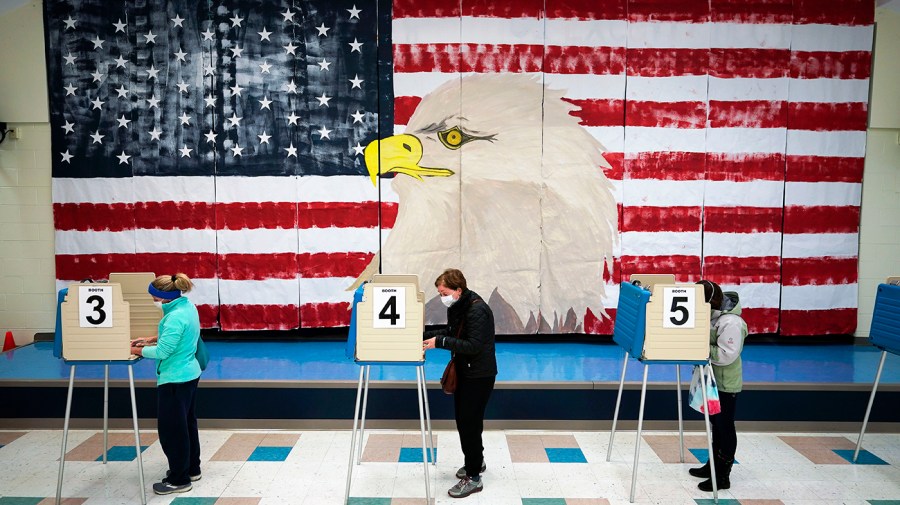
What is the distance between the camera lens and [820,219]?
5949mm

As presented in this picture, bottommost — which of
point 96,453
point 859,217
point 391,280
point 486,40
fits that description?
point 96,453

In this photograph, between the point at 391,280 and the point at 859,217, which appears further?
the point at 859,217

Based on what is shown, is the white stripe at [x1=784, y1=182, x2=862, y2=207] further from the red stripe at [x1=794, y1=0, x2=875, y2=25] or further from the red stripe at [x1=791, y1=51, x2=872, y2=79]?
the red stripe at [x1=794, y1=0, x2=875, y2=25]

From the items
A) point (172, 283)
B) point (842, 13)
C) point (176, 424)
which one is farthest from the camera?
point (842, 13)

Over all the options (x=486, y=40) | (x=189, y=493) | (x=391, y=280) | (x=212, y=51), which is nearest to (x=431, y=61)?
(x=486, y=40)

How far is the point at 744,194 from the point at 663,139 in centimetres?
94

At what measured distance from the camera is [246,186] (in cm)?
586

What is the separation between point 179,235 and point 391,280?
Result: 2937 mm

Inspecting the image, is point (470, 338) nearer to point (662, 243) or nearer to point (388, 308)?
point (388, 308)

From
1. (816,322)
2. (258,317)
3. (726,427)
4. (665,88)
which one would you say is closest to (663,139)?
(665,88)

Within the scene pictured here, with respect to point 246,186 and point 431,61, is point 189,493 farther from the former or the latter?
point 431,61

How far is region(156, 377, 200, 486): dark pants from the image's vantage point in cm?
343

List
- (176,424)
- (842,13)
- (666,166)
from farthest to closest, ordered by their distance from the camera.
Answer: (666,166)
(842,13)
(176,424)

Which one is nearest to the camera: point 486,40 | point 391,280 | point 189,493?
point 189,493
